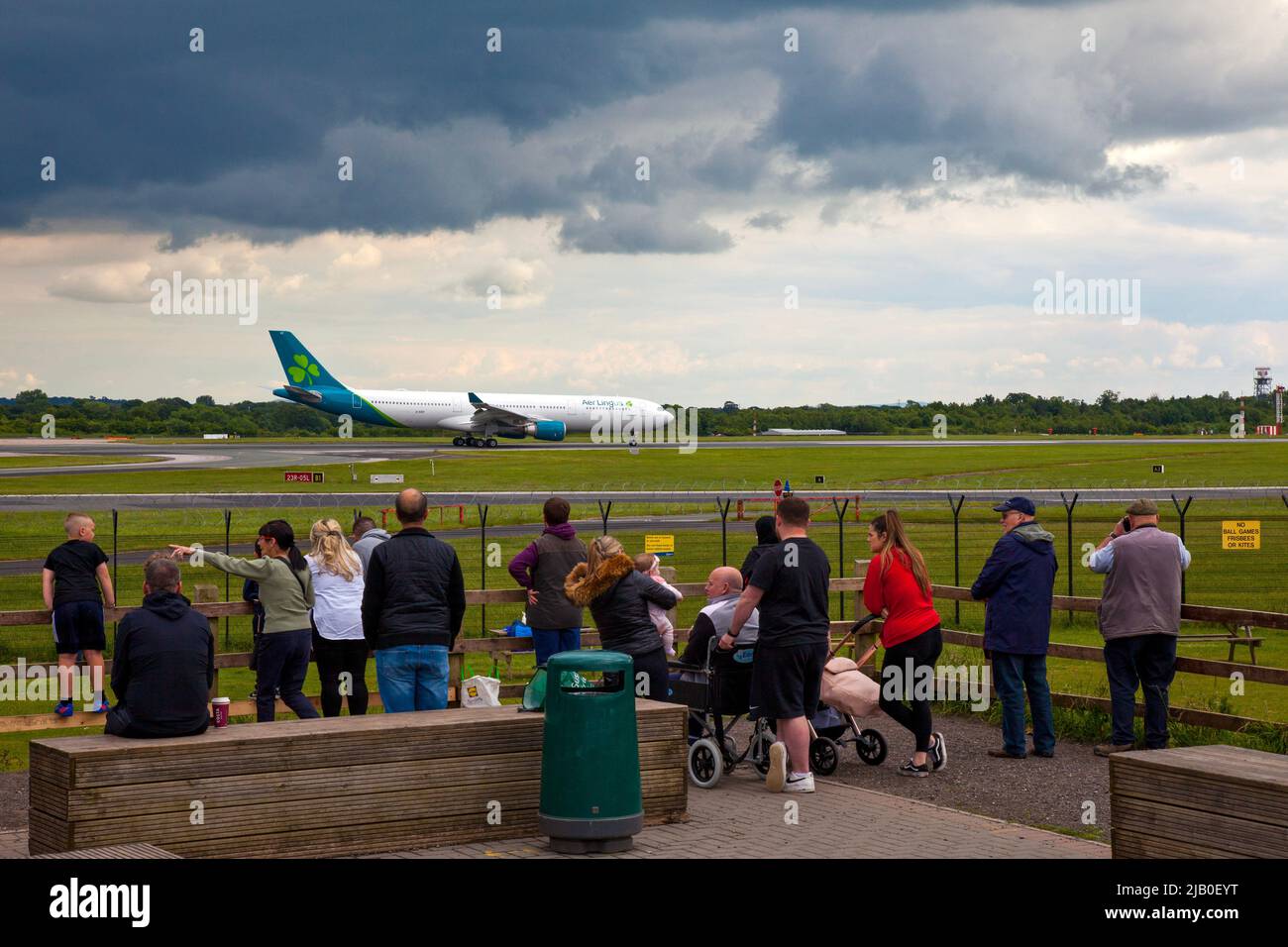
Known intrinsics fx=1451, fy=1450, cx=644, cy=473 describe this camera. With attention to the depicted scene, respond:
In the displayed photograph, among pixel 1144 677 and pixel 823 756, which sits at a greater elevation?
pixel 1144 677

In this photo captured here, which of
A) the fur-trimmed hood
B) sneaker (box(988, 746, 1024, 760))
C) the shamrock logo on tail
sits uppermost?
the shamrock logo on tail

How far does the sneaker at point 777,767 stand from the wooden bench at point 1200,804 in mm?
3611

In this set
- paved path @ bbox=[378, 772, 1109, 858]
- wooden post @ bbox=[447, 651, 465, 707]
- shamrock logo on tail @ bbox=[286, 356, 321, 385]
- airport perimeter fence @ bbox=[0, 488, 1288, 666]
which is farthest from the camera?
shamrock logo on tail @ bbox=[286, 356, 321, 385]

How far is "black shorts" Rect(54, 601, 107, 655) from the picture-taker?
12883 millimetres

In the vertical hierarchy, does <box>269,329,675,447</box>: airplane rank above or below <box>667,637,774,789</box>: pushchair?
above

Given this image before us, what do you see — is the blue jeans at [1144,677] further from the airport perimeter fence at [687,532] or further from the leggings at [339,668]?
the leggings at [339,668]

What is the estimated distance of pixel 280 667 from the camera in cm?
1108

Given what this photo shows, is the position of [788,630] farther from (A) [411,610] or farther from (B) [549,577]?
(A) [411,610]

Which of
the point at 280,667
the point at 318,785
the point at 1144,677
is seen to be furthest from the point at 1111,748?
the point at 318,785

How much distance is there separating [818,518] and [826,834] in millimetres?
30827

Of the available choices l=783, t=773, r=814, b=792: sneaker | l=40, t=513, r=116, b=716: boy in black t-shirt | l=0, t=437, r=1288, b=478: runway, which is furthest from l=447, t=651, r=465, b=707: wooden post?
l=0, t=437, r=1288, b=478: runway

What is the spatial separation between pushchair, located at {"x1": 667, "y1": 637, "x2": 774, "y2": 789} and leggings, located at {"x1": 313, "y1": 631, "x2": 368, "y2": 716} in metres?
2.44

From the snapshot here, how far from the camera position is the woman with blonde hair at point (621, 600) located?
34.9ft

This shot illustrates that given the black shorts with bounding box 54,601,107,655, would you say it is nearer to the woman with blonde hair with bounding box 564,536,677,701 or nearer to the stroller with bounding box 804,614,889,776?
the woman with blonde hair with bounding box 564,536,677,701
